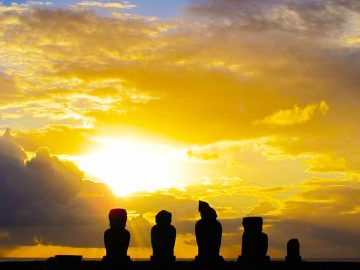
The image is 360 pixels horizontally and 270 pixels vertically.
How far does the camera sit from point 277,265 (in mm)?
38500

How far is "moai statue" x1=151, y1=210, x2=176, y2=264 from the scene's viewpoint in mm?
37594

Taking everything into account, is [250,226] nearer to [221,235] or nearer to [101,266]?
[221,235]

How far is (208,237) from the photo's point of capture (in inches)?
1483

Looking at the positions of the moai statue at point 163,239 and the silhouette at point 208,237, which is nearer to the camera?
the silhouette at point 208,237

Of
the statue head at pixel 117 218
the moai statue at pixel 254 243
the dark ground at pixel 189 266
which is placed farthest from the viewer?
the statue head at pixel 117 218

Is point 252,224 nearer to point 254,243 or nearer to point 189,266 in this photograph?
point 254,243

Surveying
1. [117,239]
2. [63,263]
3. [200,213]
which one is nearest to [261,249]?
[200,213]

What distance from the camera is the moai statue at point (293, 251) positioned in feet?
131

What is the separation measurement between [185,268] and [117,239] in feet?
13.6

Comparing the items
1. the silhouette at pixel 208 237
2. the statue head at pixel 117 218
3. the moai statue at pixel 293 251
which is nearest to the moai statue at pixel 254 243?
the silhouette at pixel 208 237

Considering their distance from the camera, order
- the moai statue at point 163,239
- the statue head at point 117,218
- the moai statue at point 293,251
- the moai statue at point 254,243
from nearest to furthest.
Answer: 1. the moai statue at point 163,239
2. the moai statue at point 254,243
3. the statue head at point 117,218
4. the moai statue at point 293,251

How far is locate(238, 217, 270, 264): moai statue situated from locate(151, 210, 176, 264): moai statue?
388 centimetres

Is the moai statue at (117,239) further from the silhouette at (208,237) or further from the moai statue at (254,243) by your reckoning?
the moai statue at (254,243)

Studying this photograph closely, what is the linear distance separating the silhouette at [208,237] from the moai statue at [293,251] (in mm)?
4715
